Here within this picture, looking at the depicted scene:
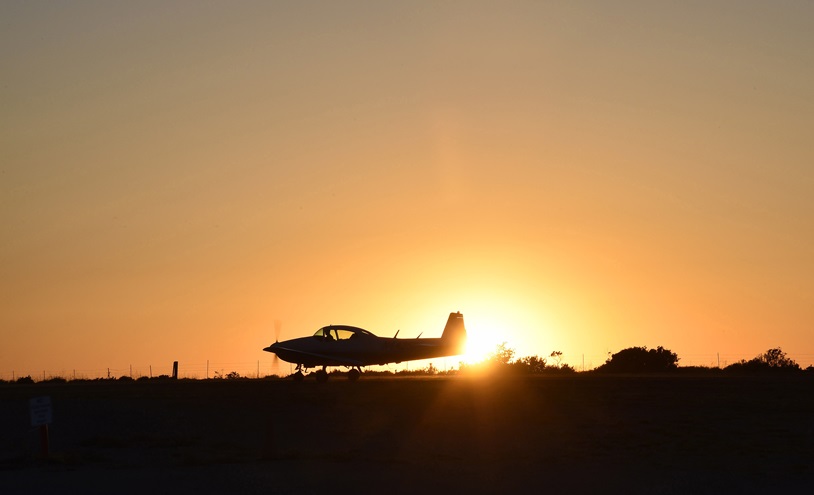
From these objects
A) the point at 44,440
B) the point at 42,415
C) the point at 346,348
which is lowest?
the point at 44,440

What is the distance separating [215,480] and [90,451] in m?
5.58

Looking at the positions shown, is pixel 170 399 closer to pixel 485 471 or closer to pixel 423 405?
pixel 423 405

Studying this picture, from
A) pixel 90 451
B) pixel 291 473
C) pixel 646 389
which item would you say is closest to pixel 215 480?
pixel 291 473

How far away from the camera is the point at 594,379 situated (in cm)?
4350

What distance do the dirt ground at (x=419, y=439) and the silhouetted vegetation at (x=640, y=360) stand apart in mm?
19248

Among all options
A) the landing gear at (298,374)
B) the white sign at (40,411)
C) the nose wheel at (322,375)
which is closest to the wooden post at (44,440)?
the white sign at (40,411)

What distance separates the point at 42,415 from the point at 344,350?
67.2ft

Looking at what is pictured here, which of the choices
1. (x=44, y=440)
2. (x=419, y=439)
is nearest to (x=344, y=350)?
(x=419, y=439)

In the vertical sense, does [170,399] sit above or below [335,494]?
above

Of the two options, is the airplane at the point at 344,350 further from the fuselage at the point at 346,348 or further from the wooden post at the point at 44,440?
the wooden post at the point at 44,440

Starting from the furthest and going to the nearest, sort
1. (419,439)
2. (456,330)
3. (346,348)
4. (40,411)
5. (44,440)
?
(456,330)
(346,348)
(419,439)
(44,440)
(40,411)

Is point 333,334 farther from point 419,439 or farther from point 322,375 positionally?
point 419,439

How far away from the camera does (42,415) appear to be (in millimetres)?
24719

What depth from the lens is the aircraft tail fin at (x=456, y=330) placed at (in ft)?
Answer: 172
